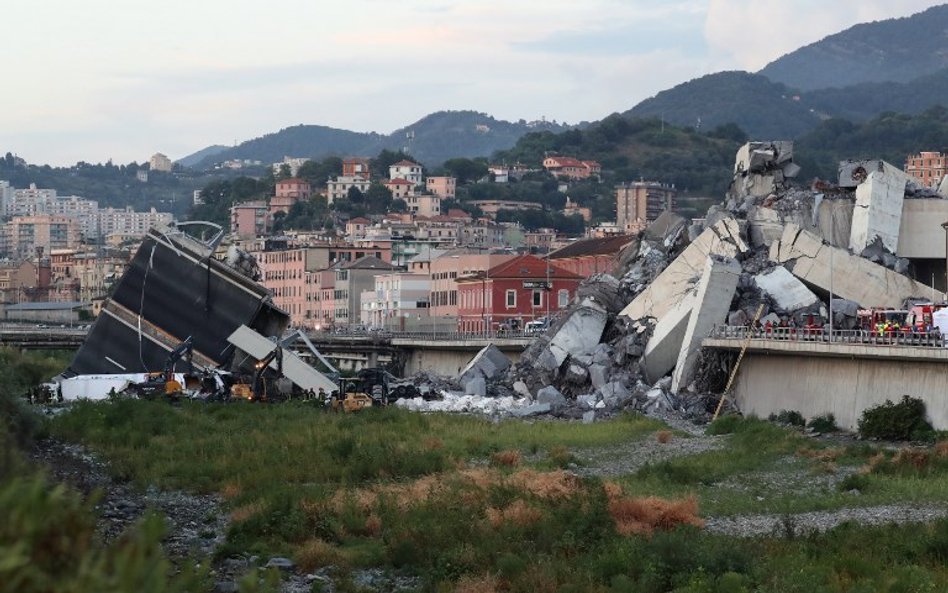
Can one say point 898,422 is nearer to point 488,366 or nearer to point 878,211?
point 878,211

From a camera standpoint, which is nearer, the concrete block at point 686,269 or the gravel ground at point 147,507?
the gravel ground at point 147,507

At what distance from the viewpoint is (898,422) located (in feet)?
147

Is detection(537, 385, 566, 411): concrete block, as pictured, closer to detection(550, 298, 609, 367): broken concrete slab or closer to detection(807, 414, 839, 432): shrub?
detection(550, 298, 609, 367): broken concrete slab

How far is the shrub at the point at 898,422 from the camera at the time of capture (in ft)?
146

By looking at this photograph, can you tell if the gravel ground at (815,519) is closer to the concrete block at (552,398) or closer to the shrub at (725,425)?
the shrub at (725,425)

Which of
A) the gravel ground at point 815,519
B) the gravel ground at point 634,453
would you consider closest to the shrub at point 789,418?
the gravel ground at point 634,453

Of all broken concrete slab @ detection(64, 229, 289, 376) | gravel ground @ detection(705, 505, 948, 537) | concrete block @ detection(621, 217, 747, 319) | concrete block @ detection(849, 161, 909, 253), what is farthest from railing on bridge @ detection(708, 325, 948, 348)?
broken concrete slab @ detection(64, 229, 289, 376)

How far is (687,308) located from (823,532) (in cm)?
2946

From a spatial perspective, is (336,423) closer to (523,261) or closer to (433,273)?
(523,261)

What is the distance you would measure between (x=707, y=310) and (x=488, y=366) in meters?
15.8

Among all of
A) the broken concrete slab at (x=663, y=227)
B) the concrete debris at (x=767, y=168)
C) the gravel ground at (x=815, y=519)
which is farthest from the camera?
the broken concrete slab at (x=663, y=227)

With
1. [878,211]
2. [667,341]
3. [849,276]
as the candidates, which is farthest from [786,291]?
[878,211]

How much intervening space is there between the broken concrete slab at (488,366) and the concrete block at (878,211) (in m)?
15.3

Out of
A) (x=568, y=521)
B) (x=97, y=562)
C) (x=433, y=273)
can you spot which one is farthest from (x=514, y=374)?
(x=97, y=562)
